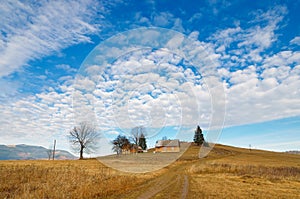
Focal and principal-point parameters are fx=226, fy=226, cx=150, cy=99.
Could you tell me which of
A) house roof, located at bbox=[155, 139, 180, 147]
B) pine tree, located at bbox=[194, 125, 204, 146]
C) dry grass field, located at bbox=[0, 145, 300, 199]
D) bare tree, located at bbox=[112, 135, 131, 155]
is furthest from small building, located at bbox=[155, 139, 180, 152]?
dry grass field, located at bbox=[0, 145, 300, 199]

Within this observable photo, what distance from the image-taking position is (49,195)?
12.7 m

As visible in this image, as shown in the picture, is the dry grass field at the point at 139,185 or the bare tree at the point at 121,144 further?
the bare tree at the point at 121,144

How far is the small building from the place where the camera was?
107 m

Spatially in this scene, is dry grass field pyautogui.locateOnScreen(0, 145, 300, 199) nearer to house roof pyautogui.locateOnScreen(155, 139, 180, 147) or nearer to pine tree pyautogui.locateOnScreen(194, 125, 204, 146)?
house roof pyautogui.locateOnScreen(155, 139, 180, 147)

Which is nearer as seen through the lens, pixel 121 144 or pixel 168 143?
pixel 121 144

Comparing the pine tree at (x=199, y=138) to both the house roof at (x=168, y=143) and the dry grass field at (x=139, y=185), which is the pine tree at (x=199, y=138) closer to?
the house roof at (x=168, y=143)

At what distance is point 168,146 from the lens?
109m

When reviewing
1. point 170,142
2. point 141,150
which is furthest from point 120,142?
point 170,142

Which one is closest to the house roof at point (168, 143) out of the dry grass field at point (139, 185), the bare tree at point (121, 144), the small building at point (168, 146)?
the small building at point (168, 146)

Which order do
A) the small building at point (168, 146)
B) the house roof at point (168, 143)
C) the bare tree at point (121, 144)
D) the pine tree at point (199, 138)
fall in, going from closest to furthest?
the bare tree at point (121, 144)
the house roof at point (168, 143)
the small building at point (168, 146)
the pine tree at point (199, 138)

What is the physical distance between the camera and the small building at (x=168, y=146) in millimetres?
106537

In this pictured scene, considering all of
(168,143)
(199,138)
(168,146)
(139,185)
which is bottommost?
(168,146)

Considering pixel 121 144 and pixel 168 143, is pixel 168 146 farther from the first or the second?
pixel 121 144

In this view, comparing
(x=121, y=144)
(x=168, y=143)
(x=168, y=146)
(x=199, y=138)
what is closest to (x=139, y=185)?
(x=121, y=144)
